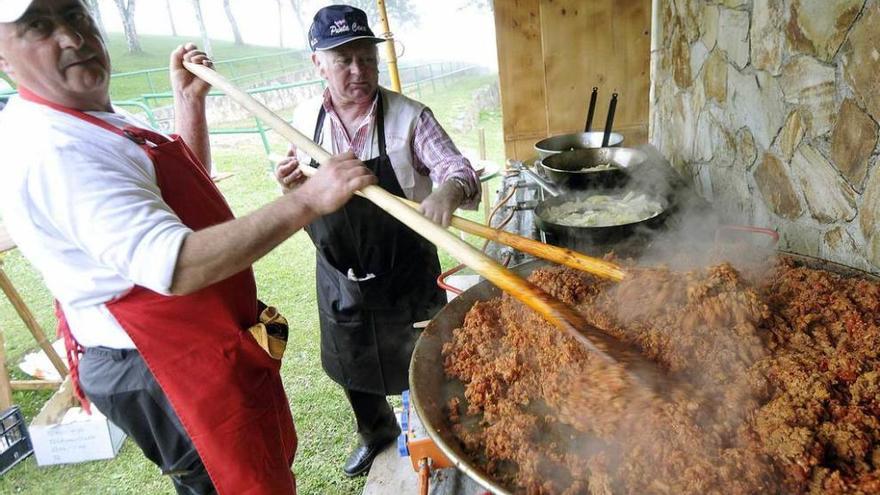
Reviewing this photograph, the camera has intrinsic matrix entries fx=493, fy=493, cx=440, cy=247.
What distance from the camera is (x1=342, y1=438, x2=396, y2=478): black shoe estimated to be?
384 centimetres

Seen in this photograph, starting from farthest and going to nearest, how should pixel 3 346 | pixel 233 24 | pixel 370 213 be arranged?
pixel 233 24
pixel 3 346
pixel 370 213

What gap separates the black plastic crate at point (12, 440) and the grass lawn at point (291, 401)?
9cm

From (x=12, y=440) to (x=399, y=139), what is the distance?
14.0 ft

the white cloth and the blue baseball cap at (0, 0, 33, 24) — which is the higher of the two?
the blue baseball cap at (0, 0, 33, 24)

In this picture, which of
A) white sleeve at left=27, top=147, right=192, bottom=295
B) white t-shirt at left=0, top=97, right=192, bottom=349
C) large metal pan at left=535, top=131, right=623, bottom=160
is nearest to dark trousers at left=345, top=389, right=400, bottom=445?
white t-shirt at left=0, top=97, right=192, bottom=349

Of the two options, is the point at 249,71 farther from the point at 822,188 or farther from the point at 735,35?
the point at 822,188

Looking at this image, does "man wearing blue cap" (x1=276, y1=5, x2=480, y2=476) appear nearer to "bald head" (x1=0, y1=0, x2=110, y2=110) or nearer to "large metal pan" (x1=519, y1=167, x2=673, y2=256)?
"large metal pan" (x1=519, y1=167, x2=673, y2=256)

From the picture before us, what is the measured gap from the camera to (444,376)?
1.81 m

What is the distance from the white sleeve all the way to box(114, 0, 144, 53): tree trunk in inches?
1156

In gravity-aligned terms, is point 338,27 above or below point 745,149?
above

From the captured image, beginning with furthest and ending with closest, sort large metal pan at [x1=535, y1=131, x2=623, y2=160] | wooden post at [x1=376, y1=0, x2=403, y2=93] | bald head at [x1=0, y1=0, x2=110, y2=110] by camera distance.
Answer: large metal pan at [x1=535, y1=131, x2=623, y2=160]
wooden post at [x1=376, y1=0, x2=403, y2=93]
bald head at [x1=0, y1=0, x2=110, y2=110]

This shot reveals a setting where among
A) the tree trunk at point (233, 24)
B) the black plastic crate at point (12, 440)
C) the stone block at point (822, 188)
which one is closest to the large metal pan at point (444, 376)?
the stone block at point (822, 188)

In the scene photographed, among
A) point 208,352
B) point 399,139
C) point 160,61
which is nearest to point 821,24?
point 399,139

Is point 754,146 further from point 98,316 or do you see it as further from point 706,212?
point 98,316
